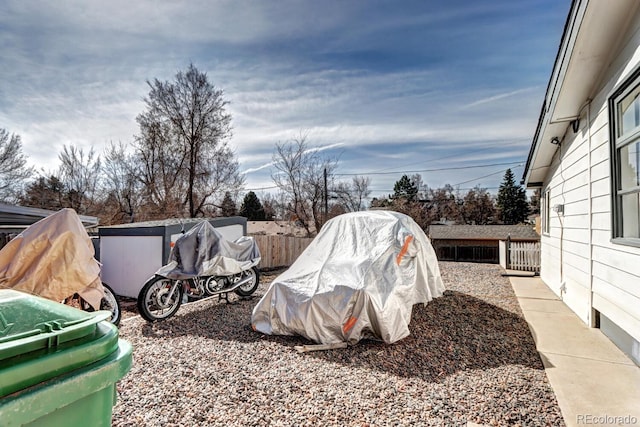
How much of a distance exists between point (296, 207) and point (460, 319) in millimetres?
13000

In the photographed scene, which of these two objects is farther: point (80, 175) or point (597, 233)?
point (80, 175)

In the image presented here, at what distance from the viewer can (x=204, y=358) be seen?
3662 mm

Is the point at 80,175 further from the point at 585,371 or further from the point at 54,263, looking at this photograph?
the point at 585,371

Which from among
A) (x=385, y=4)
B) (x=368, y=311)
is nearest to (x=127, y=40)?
(x=385, y=4)

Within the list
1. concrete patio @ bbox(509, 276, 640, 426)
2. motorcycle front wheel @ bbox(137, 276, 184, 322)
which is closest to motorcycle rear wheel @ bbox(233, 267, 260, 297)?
motorcycle front wheel @ bbox(137, 276, 184, 322)

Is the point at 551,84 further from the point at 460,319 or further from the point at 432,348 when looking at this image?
the point at 432,348

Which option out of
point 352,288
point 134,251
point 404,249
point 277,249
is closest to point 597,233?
point 404,249

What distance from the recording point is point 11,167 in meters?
14.5

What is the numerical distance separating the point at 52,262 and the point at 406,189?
105 feet

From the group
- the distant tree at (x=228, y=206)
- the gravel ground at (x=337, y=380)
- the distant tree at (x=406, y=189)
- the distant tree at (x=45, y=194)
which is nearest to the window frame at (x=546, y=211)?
the gravel ground at (x=337, y=380)

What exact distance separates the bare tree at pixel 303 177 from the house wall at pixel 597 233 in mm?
12223

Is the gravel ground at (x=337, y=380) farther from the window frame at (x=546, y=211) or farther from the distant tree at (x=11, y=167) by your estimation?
the distant tree at (x=11, y=167)

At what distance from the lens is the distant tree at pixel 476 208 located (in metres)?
31.8

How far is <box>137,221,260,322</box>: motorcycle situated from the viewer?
5285mm
